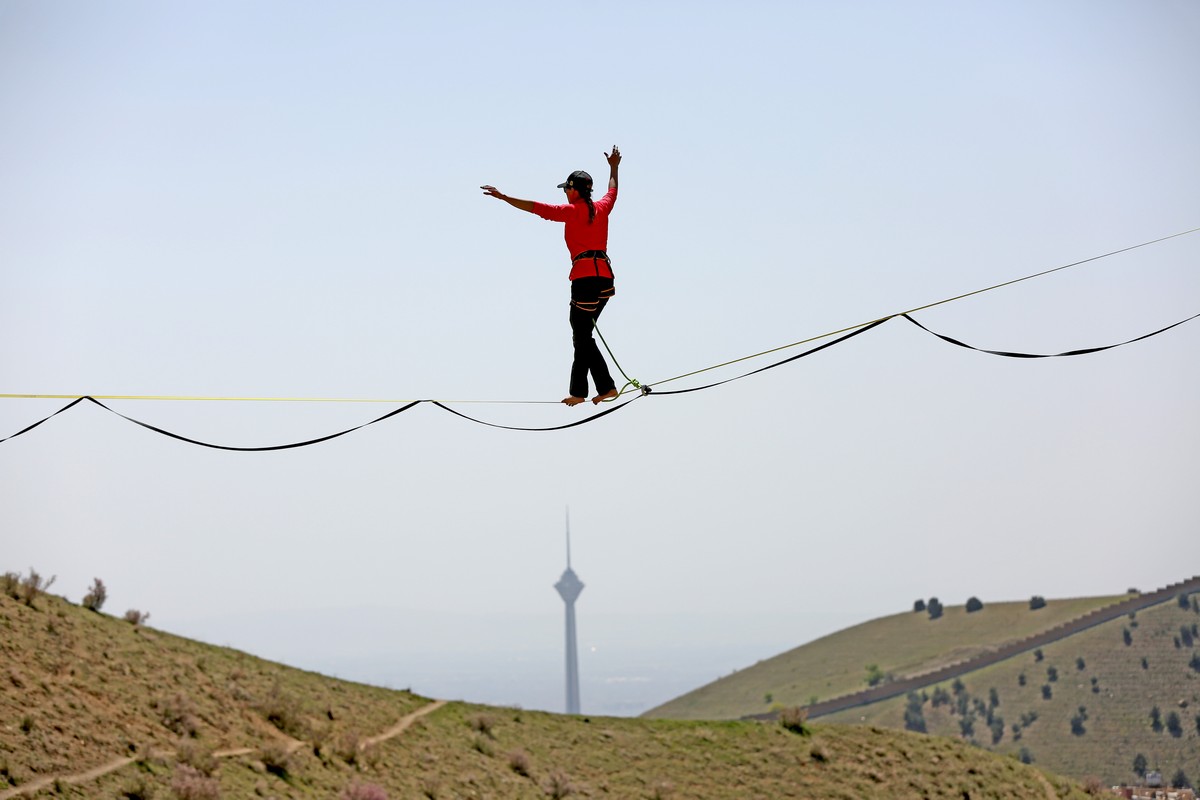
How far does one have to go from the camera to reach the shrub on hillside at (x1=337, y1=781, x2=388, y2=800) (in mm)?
50750

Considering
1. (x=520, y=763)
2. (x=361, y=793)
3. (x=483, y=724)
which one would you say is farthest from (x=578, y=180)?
(x=483, y=724)

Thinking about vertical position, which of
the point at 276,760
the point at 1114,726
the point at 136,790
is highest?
the point at 1114,726

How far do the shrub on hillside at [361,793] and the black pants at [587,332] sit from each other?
103 ft

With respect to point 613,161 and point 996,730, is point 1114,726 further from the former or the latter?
point 613,161

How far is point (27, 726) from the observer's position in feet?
145

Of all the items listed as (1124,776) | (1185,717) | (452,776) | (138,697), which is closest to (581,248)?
(138,697)

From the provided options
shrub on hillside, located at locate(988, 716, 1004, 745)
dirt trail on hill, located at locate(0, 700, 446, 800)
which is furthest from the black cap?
shrub on hillside, located at locate(988, 716, 1004, 745)

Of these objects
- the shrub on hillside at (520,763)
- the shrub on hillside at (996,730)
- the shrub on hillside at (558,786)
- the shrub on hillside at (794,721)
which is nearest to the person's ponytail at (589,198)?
the shrub on hillside at (558,786)

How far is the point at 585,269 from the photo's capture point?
2281cm

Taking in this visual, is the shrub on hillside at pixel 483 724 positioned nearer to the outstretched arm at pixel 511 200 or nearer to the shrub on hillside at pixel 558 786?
the shrub on hillside at pixel 558 786

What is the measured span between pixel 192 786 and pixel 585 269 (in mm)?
28065

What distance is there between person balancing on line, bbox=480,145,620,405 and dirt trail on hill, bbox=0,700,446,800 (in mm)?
23598

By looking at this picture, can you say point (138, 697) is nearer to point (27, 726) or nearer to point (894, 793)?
point (27, 726)

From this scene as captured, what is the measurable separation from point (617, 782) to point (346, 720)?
11870 millimetres
